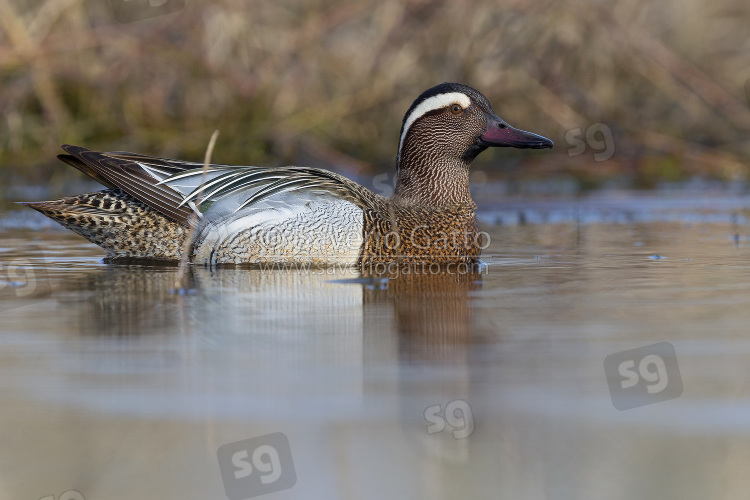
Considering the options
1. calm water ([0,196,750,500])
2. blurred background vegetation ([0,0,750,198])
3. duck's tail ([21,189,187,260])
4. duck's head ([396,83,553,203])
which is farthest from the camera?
blurred background vegetation ([0,0,750,198])

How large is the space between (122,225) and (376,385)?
3476 millimetres

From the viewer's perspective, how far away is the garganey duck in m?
6.32

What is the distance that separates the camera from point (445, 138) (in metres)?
6.93

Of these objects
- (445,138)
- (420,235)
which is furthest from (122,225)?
(445,138)

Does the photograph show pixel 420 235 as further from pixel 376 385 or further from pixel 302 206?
pixel 376 385

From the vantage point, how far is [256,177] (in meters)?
6.58

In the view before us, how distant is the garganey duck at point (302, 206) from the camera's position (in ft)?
20.7

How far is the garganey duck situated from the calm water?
1.30 ft

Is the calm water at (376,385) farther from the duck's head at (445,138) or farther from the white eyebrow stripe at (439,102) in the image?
the white eyebrow stripe at (439,102)

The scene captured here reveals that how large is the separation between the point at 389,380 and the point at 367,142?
752 cm

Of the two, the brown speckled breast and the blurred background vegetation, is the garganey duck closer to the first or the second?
the brown speckled breast

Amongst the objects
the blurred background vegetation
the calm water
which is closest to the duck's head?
the calm water

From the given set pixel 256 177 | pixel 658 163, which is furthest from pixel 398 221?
pixel 658 163

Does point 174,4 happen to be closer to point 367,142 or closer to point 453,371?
point 367,142
